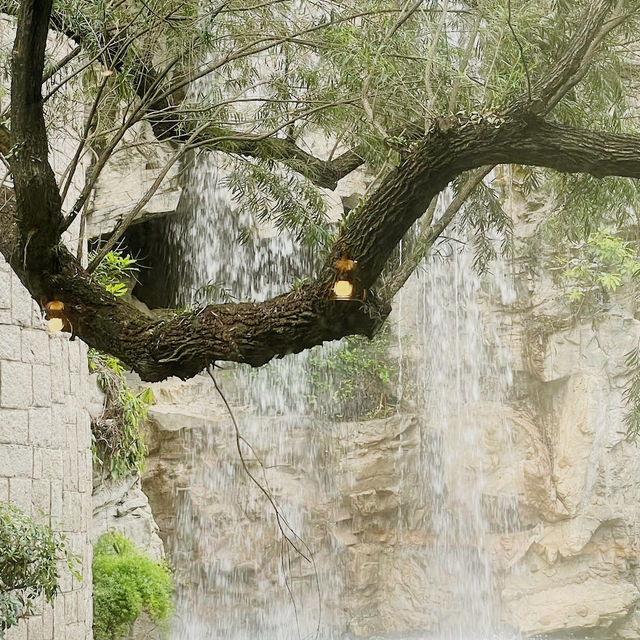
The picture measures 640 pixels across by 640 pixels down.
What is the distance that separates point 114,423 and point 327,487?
12.6 feet

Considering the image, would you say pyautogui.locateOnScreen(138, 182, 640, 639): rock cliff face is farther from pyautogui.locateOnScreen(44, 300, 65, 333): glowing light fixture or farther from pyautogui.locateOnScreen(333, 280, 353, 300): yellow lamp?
pyautogui.locateOnScreen(333, 280, 353, 300): yellow lamp

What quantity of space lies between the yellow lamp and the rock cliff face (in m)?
7.45

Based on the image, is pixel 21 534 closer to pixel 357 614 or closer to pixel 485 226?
pixel 485 226

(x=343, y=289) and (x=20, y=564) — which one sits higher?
(x=343, y=289)

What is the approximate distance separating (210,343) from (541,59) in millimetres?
2471

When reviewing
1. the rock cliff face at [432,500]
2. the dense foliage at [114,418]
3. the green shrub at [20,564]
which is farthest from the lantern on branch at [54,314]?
the rock cliff face at [432,500]

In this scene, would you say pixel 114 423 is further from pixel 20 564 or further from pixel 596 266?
pixel 596 266

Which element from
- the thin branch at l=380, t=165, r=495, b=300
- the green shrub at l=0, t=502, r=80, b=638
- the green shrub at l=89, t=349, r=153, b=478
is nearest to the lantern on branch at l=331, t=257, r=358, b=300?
the thin branch at l=380, t=165, r=495, b=300

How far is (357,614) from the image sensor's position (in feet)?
35.4

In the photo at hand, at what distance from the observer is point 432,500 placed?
37.4 ft

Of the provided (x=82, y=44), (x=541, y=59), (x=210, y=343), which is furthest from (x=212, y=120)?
(x=541, y=59)

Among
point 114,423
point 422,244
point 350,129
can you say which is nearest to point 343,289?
point 422,244

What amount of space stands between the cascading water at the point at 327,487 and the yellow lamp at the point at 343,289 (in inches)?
299

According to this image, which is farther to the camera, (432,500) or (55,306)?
(432,500)
